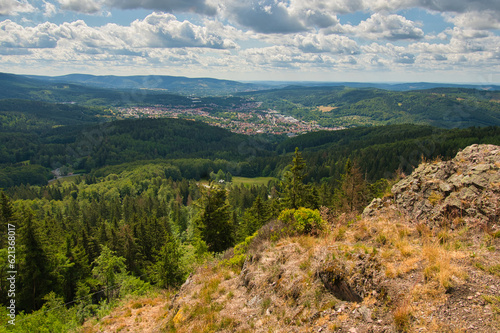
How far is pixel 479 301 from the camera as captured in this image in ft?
20.6

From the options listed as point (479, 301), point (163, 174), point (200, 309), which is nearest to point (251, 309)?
point (200, 309)

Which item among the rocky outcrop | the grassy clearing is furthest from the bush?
the grassy clearing

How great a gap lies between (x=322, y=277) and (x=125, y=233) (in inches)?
1562

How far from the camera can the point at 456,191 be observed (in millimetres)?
11078

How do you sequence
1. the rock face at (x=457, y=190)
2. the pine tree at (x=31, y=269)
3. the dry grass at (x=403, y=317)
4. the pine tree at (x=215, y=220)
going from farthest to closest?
the pine tree at (x=215, y=220), the pine tree at (x=31, y=269), the rock face at (x=457, y=190), the dry grass at (x=403, y=317)

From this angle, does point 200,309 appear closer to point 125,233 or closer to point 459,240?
point 459,240

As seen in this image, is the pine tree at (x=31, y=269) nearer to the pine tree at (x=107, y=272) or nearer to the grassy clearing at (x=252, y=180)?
the pine tree at (x=107, y=272)

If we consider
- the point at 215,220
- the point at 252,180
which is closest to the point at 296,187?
the point at 215,220

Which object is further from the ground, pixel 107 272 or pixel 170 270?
pixel 170 270

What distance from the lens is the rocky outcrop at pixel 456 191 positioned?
9.80 metres

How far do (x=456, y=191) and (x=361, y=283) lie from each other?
6.67 metres

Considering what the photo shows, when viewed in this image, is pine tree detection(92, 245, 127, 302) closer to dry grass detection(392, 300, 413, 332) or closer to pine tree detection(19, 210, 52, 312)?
pine tree detection(19, 210, 52, 312)

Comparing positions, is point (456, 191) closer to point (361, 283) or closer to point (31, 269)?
point (361, 283)

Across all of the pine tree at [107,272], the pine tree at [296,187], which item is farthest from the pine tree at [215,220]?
the pine tree at [107,272]
